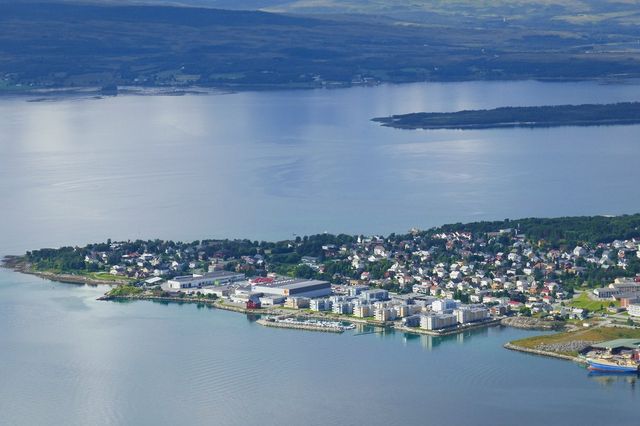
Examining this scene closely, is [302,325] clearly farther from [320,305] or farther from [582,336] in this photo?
[582,336]

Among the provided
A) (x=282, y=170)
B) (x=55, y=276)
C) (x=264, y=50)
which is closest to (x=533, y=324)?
(x=55, y=276)

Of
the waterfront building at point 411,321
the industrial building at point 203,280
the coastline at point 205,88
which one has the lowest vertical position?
the waterfront building at point 411,321

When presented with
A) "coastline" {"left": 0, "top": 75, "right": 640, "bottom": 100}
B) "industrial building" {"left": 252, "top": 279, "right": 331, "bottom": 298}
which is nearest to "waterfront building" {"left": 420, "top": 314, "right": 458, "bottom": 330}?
"industrial building" {"left": 252, "top": 279, "right": 331, "bottom": 298}

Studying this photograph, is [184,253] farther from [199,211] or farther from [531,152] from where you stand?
[531,152]

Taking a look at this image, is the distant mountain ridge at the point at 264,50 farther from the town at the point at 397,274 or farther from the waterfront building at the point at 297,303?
the waterfront building at the point at 297,303

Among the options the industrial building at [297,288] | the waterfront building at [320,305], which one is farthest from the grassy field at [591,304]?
the industrial building at [297,288]
